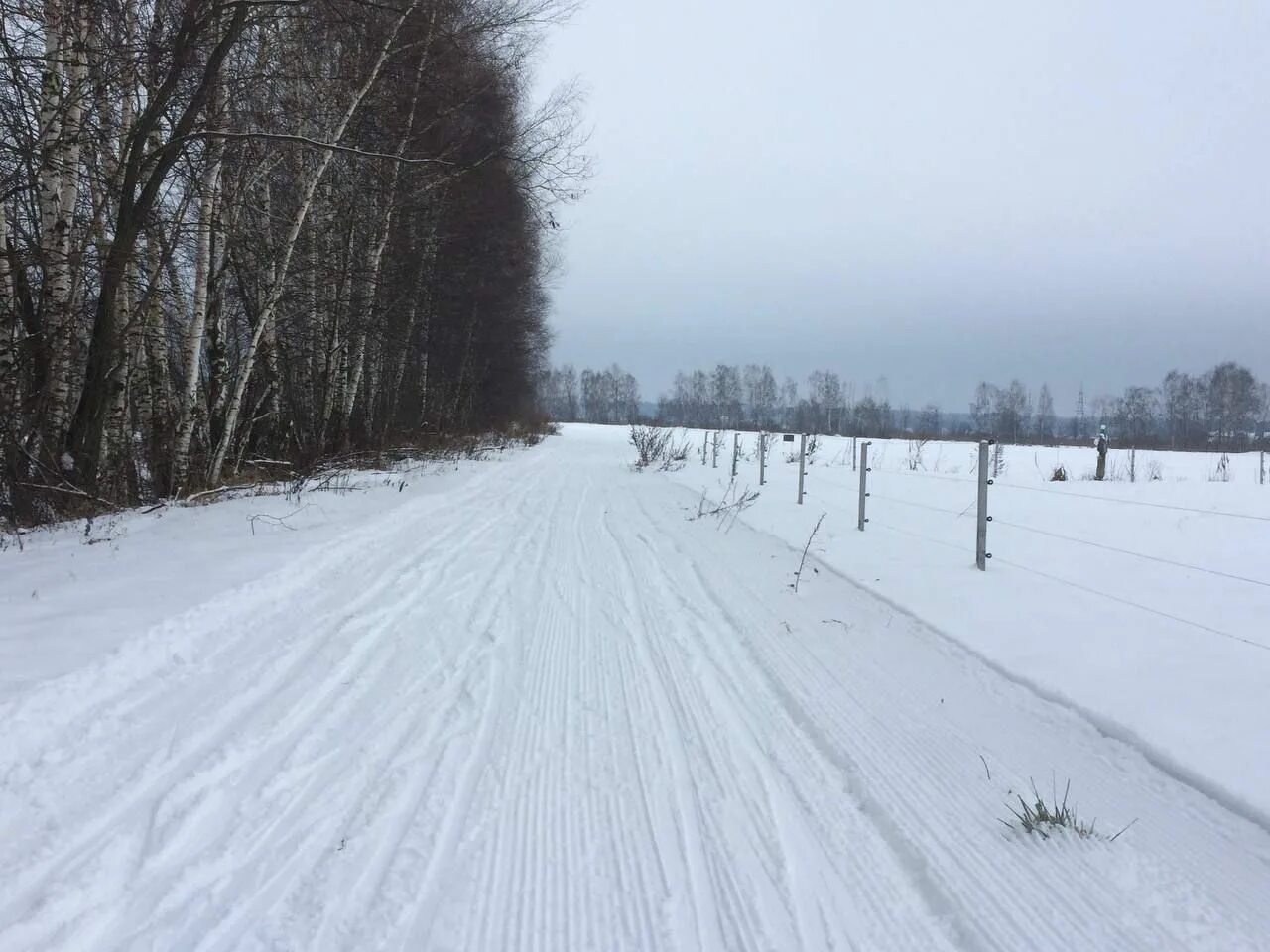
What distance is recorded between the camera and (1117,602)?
5.41 meters

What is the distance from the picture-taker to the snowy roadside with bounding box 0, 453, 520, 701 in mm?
3570

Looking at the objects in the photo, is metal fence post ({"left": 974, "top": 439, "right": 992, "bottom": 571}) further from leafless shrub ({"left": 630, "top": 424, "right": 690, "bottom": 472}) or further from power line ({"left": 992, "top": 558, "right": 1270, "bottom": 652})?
leafless shrub ({"left": 630, "top": 424, "right": 690, "bottom": 472})

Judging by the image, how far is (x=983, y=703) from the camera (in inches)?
152

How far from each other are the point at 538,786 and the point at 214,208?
8768 millimetres

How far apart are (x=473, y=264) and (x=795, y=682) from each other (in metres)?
17.8

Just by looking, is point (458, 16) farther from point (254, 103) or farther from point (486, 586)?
point (486, 586)

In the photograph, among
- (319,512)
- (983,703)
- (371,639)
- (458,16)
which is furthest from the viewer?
(458,16)

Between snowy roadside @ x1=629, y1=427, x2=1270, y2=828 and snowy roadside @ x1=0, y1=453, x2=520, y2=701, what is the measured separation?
539 centimetres

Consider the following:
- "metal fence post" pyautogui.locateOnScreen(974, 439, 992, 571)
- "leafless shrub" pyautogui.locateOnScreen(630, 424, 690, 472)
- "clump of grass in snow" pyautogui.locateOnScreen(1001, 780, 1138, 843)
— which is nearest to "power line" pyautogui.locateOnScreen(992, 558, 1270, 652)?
"metal fence post" pyautogui.locateOnScreen(974, 439, 992, 571)

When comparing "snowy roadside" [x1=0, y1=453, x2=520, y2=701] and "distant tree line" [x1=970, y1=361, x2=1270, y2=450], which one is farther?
"distant tree line" [x1=970, y1=361, x2=1270, y2=450]

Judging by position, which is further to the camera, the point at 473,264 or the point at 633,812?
the point at 473,264

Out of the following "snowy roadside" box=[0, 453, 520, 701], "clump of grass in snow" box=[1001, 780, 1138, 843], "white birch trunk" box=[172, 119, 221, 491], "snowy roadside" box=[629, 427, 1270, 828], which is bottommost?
"clump of grass in snow" box=[1001, 780, 1138, 843]

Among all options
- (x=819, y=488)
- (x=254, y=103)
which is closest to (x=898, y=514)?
(x=819, y=488)

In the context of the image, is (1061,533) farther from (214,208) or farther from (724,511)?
(214,208)
